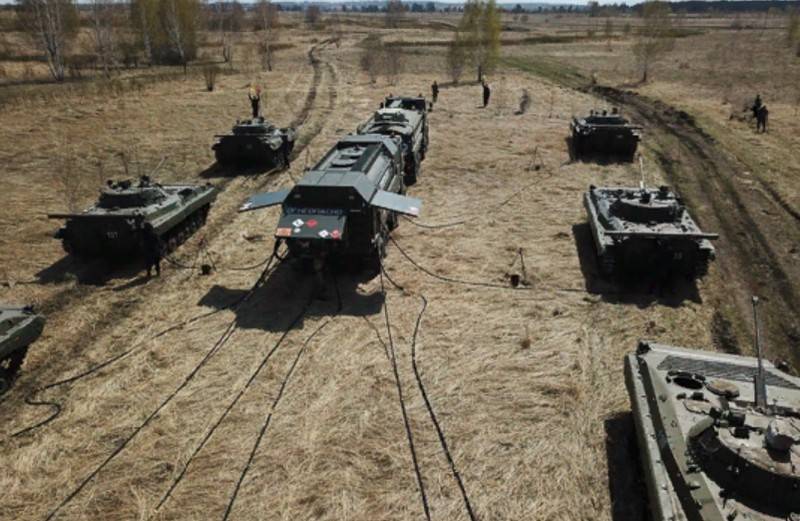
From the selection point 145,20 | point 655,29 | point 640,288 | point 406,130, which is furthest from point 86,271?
point 145,20

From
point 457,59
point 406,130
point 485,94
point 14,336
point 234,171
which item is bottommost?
point 14,336

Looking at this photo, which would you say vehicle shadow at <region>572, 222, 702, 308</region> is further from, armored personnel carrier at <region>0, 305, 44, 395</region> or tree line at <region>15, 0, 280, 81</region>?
tree line at <region>15, 0, 280, 81</region>

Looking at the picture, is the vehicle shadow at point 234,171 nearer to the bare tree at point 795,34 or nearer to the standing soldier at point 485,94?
the standing soldier at point 485,94

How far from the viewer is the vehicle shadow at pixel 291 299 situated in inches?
484

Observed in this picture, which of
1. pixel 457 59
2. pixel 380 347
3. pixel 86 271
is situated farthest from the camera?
pixel 457 59

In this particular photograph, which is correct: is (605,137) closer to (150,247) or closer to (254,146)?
(254,146)

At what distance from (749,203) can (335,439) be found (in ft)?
49.8

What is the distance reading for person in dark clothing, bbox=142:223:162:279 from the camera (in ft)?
44.8

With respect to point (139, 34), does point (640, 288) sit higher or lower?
lower

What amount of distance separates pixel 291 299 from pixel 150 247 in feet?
11.9

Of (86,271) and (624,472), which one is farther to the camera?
(86,271)

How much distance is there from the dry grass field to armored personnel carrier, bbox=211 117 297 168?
2.58 feet

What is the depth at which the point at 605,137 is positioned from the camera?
73.6 feet

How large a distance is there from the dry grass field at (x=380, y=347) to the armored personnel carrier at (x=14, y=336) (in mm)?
293
